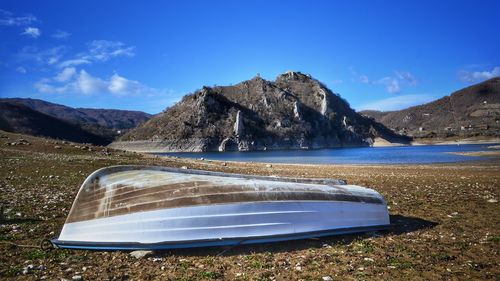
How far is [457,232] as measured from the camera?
10.1 meters

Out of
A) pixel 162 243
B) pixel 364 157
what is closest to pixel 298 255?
pixel 162 243

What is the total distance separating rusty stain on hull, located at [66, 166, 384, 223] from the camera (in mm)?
8688

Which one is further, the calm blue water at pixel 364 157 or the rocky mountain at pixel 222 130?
the rocky mountain at pixel 222 130

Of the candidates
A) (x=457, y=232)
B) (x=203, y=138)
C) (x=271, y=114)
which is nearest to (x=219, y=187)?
(x=457, y=232)

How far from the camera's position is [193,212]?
27.6 feet

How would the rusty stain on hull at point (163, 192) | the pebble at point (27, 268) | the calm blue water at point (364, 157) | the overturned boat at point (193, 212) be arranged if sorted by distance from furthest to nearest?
the calm blue water at point (364, 157)
the rusty stain on hull at point (163, 192)
the overturned boat at point (193, 212)
the pebble at point (27, 268)

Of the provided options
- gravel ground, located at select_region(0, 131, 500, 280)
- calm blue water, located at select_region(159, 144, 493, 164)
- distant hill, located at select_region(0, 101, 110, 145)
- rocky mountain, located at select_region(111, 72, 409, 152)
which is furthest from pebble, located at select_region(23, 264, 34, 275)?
distant hill, located at select_region(0, 101, 110, 145)

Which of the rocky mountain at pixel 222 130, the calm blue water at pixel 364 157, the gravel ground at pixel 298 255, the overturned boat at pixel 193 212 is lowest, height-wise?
the calm blue water at pixel 364 157

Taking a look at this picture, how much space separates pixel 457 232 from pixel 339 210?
3.44m

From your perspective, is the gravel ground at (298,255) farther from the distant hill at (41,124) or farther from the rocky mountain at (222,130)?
the distant hill at (41,124)

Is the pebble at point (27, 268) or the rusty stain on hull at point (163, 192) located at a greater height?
the rusty stain on hull at point (163, 192)

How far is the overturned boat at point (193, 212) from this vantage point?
8.28m

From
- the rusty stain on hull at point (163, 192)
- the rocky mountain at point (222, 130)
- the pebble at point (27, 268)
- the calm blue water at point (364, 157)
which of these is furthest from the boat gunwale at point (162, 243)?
the rocky mountain at point (222, 130)

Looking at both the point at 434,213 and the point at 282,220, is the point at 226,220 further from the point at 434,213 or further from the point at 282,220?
the point at 434,213
